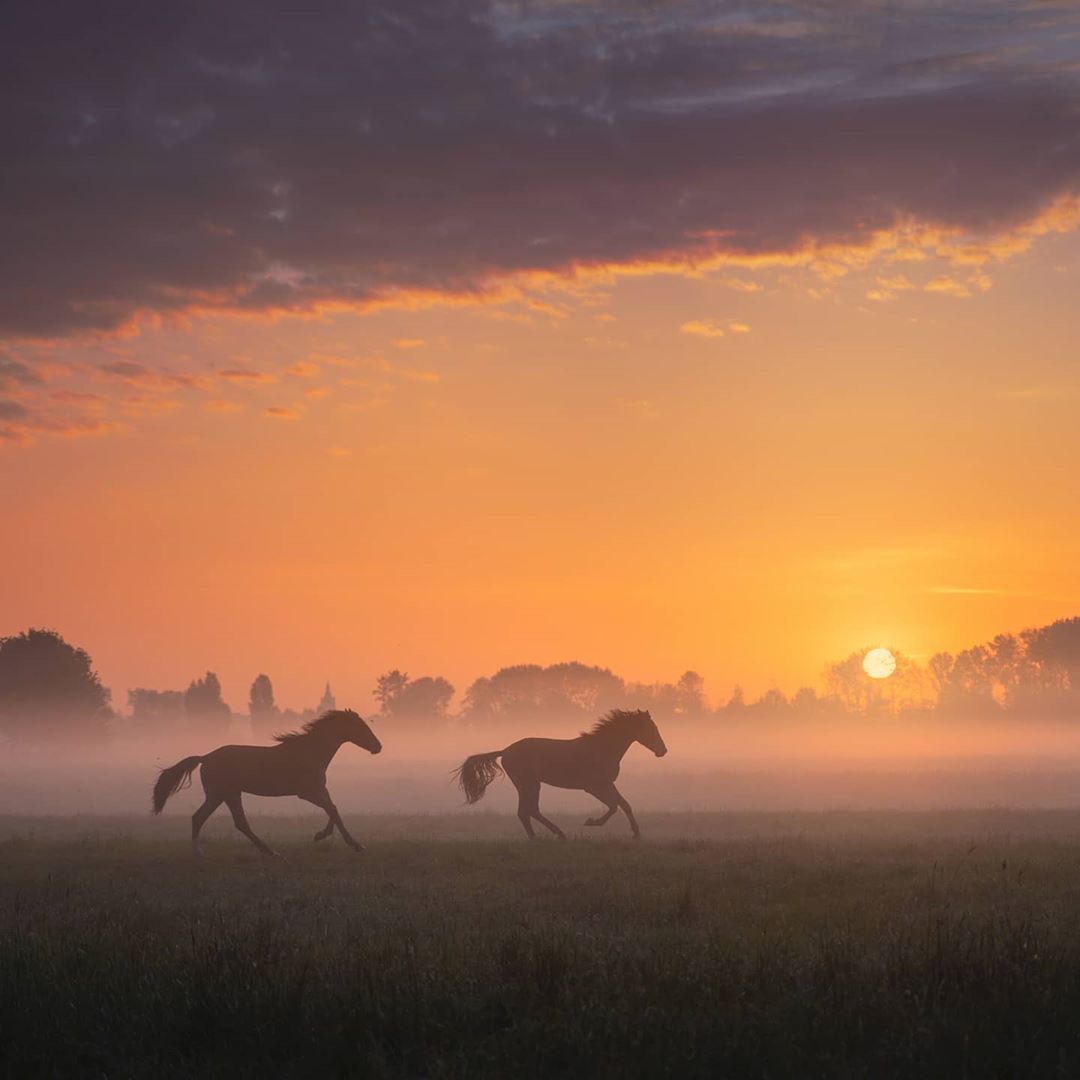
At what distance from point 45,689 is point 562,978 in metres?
96.2

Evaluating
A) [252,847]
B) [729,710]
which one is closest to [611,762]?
[252,847]

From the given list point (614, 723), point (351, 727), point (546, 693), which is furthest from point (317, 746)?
point (546, 693)

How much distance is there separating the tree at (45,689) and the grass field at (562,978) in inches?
3415

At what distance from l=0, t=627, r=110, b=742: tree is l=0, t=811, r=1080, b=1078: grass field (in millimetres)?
86738

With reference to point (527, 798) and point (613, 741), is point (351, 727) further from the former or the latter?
A: point (613, 741)

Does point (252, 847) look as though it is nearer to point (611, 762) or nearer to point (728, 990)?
point (611, 762)

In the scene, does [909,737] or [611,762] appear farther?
[909,737]

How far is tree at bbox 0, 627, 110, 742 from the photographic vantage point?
9188 centimetres

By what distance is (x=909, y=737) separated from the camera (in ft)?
481

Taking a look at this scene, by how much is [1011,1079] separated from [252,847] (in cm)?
1785

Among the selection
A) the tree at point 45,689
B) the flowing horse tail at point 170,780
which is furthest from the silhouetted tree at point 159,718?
the flowing horse tail at point 170,780

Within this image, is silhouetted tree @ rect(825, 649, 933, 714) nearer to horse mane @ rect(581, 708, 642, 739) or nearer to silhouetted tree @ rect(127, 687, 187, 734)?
silhouetted tree @ rect(127, 687, 187, 734)

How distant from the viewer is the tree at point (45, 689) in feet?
301

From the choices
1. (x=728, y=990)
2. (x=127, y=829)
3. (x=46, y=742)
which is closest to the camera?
(x=728, y=990)
